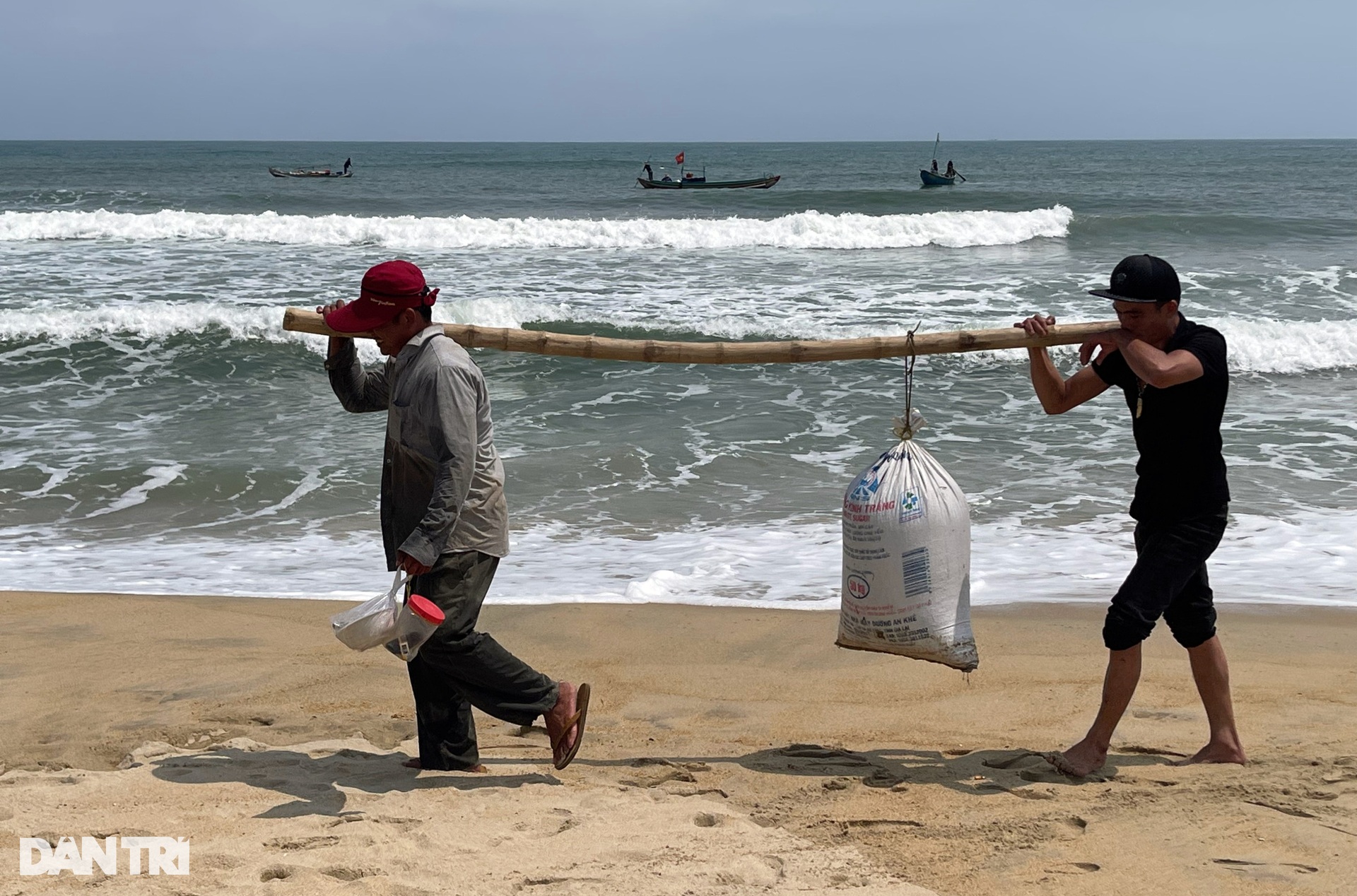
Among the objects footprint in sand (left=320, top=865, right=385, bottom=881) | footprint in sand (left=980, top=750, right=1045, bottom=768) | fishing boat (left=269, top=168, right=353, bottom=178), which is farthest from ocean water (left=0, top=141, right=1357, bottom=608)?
Result: fishing boat (left=269, top=168, right=353, bottom=178)

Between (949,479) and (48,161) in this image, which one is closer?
(949,479)

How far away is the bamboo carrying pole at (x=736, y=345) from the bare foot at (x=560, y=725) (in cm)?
103

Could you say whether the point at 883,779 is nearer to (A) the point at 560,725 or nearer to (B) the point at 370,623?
(A) the point at 560,725

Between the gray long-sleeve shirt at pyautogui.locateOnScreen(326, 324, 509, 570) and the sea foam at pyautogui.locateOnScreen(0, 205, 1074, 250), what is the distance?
1763cm

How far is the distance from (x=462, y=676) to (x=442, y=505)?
22.0 inches

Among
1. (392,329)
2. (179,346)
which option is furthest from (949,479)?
(179,346)

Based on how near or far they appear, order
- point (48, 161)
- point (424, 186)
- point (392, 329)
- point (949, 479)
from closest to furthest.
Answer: point (392, 329), point (949, 479), point (424, 186), point (48, 161)

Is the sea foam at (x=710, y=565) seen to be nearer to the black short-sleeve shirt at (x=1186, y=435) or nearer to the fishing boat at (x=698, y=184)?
the black short-sleeve shirt at (x=1186, y=435)

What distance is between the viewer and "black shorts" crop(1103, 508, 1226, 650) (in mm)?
3291

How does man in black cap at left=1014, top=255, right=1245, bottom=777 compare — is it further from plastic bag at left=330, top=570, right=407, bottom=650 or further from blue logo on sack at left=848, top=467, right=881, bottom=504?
plastic bag at left=330, top=570, right=407, bottom=650

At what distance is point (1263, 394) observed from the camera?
1025 centimetres

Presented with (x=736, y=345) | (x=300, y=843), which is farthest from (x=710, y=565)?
(x=300, y=843)

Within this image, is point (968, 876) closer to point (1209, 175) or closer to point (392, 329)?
point (392, 329)

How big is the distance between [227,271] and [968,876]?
52.9 feet
